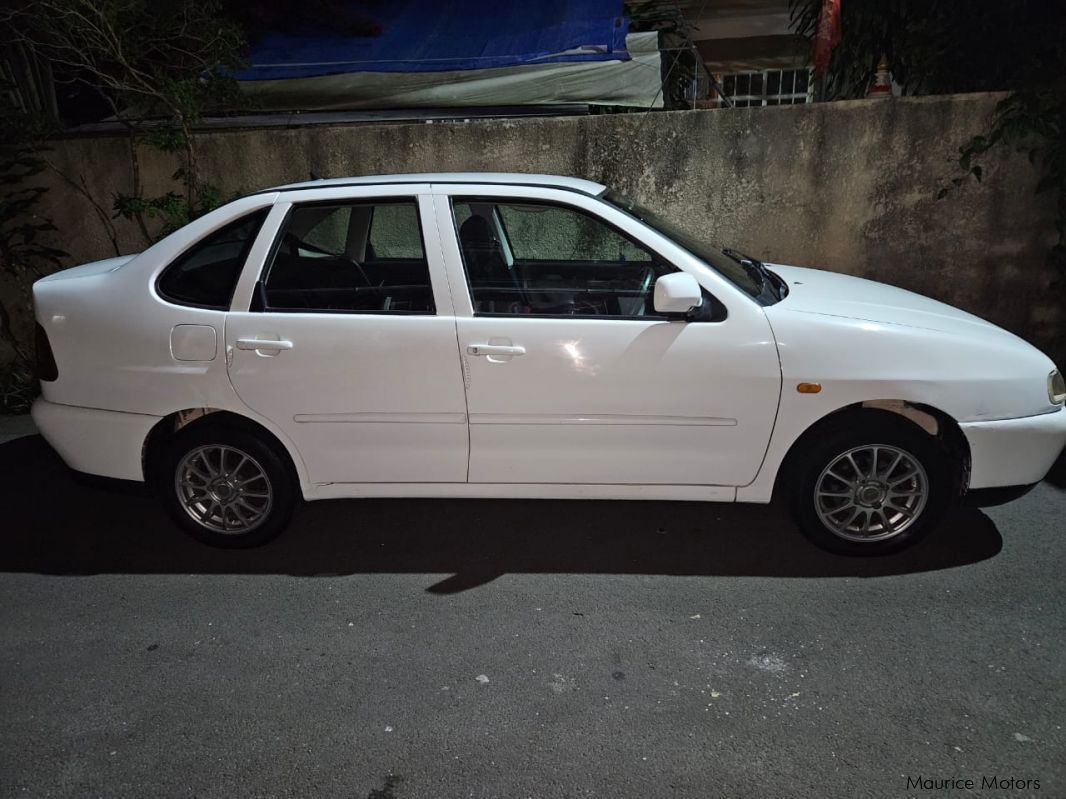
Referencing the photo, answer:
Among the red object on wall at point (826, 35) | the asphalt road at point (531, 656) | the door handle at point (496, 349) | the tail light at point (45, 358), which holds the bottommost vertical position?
the asphalt road at point (531, 656)

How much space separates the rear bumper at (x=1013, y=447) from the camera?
11.4ft

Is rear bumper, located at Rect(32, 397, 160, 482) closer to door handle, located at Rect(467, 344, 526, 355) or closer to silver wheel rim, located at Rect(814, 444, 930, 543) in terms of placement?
door handle, located at Rect(467, 344, 526, 355)

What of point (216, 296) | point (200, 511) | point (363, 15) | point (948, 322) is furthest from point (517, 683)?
point (363, 15)

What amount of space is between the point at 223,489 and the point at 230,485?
0.13 ft

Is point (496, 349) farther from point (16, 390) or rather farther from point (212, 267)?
point (16, 390)

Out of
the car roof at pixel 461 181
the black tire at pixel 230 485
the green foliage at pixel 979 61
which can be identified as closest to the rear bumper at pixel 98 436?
the black tire at pixel 230 485

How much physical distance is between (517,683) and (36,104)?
270 inches

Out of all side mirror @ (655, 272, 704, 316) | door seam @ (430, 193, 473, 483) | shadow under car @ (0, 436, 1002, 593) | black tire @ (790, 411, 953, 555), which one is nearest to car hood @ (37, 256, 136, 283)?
shadow under car @ (0, 436, 1002, 593)

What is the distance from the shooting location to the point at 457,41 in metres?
7.95

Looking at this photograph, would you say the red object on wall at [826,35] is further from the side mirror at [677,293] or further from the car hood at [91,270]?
the car hood at [91,270]

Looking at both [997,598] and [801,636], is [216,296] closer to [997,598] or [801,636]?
[801,636]

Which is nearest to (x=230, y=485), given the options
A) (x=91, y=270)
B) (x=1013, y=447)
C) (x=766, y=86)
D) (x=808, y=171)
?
(x=91, y=270)

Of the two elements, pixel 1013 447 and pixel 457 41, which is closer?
pixel 1013 447

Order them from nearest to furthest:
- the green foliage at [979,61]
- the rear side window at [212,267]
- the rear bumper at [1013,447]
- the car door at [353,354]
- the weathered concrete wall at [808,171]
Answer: the rear bumper at [1013,447]
the car door at [353,354]
the rear side window at [212,267]
the green foliage at [979,61]
the weathered concrete wall at [808,171]
